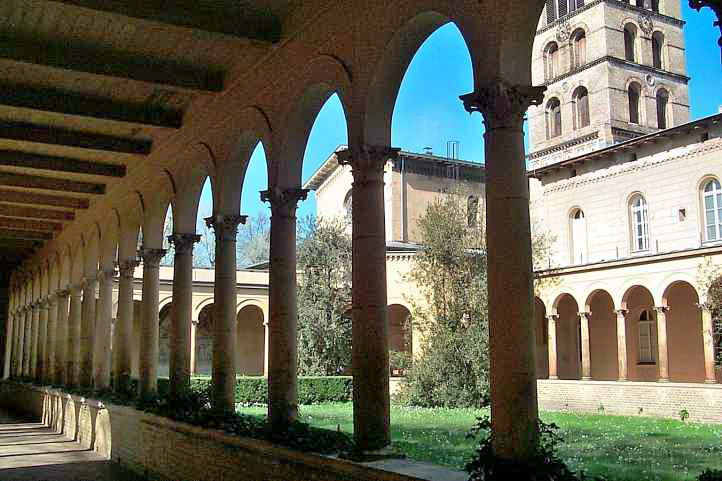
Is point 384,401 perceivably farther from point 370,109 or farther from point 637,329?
point 637,329

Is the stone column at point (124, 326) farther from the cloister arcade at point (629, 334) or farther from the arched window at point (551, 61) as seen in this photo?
the arched window at point (551, 61)

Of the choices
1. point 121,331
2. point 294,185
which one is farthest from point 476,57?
point 121,331

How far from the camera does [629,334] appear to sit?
2989 cm

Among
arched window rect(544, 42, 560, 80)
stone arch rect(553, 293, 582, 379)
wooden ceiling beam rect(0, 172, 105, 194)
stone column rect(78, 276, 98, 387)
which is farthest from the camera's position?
arched window rect(544, 42, 560, 80)

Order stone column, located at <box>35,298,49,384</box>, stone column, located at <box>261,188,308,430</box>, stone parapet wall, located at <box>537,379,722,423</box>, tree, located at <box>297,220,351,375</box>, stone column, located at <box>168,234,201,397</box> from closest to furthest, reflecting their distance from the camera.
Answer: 1. stone column, located at <box>261,188,308,430</box>
2. stone column, located at <box>168,234,201,397</box>
3. stone parapet wall, located at <box>537,379,722,423</box>
4. stone column, located at <box>35,298,49,384</box>
5. tree, located at <box>297,220,351,375</box>

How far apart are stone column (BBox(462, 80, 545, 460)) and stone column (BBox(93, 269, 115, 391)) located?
14.0 meters

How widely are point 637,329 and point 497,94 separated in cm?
2620

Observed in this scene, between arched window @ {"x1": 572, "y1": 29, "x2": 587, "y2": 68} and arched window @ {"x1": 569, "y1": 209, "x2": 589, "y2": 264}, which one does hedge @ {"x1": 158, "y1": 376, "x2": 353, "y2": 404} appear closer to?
arched window @ {"x1": 569, "y1": 209, "x2": 589, "y2": 264}

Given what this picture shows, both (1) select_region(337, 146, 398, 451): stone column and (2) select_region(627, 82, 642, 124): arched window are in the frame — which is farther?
(2) select_region(627, 82, 642, 124): arched window

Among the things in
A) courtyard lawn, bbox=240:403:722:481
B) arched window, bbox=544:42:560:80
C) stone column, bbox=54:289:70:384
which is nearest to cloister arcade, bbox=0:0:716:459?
courtyard lawn, bbox=240:403:722:481

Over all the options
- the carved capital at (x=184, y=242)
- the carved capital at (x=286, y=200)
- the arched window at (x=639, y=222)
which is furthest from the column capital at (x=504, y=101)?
the arched window at (x=639, y=222)

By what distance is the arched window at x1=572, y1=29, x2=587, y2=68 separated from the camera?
40.5m

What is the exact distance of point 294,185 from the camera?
9.76m

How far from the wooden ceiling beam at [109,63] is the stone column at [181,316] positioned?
10.4 ft
